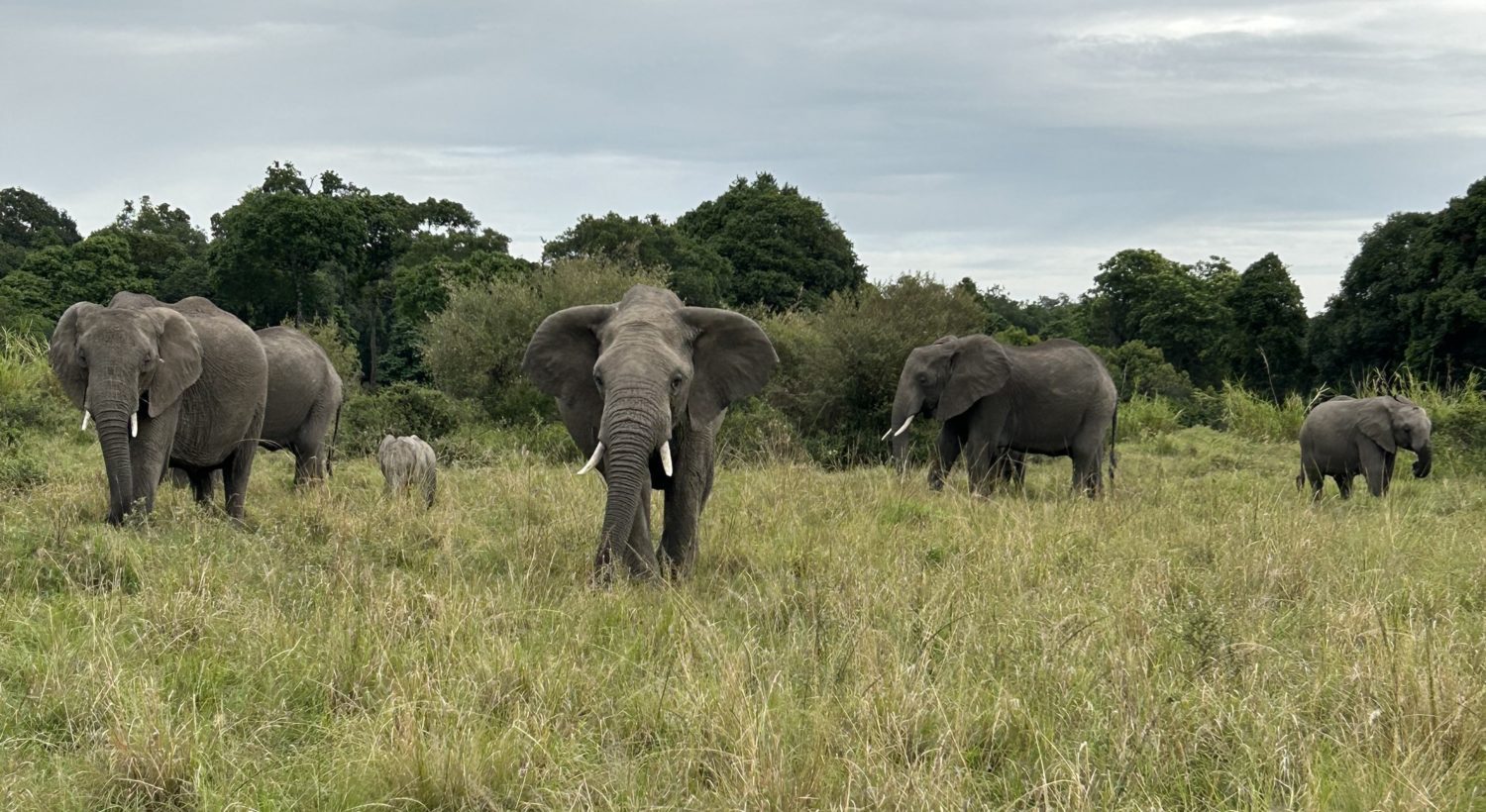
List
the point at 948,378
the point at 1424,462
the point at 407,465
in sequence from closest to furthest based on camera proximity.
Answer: the point at 407,465 < the point at 948,378 < the point at 1424,462

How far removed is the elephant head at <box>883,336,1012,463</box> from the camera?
45.8ft

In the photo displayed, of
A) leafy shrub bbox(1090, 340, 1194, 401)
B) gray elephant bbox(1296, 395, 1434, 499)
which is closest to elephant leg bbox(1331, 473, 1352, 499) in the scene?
gray elephant bbox(1296, 395, 1434, 499)

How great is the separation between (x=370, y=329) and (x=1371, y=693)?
5967cm

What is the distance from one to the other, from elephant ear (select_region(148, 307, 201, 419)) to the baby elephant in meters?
2.27

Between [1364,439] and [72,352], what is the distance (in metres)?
14.0

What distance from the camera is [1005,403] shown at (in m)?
14.4

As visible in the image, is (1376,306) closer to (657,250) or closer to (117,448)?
(657,250)


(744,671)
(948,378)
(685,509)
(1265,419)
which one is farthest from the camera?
(1265,419)

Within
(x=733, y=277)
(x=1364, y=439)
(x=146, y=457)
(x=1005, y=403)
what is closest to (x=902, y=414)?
(x=1005, y=403)

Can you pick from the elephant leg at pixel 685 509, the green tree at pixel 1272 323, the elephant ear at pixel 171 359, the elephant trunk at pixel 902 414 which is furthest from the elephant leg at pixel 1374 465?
the green tree at pixel 1272 323

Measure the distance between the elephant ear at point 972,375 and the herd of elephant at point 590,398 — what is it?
0.02 meters

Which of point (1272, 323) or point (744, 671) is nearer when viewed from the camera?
point (744, 671)

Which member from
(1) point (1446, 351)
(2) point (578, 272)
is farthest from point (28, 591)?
(1) point (1446, 351)

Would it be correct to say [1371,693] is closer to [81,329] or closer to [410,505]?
[410,505]
